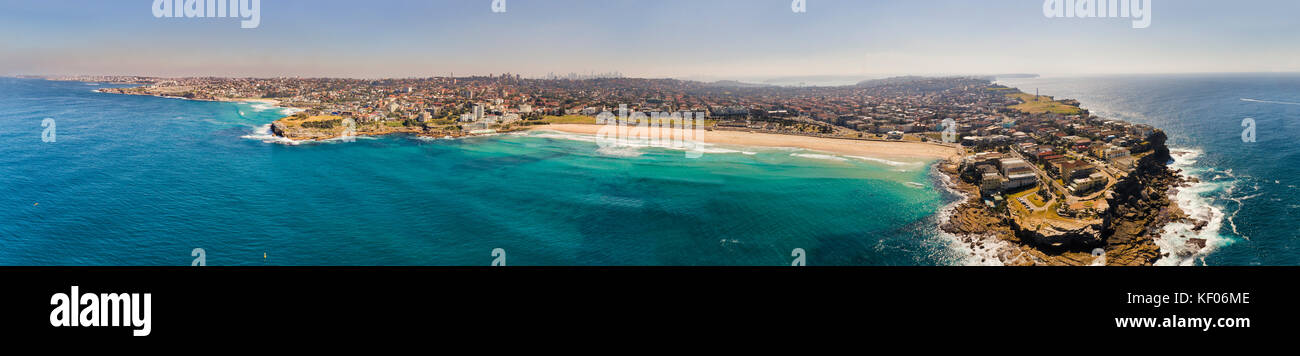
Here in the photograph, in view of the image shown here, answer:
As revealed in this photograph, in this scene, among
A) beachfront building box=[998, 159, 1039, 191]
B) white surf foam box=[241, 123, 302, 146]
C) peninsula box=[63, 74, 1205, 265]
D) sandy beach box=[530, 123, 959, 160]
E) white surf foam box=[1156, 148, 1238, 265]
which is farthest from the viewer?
white surf foam box=[241, 123, 302, 146]

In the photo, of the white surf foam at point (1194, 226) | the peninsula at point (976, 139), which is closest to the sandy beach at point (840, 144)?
the peninsula at point (976, 139)

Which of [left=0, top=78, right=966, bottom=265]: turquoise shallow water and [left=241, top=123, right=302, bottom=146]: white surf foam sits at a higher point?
[left=241, top=123, right=302, bottom=146]: white surf foam

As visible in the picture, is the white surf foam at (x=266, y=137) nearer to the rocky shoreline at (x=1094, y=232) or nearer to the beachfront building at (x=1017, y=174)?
the rocky shoreline at (x=1094, y=232)

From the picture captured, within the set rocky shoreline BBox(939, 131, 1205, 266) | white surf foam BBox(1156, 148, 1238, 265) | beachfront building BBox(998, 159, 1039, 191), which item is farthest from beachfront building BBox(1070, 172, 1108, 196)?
white surf foam BBox(1156, 148, 1238, 265)

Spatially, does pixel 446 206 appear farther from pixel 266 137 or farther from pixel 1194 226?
pixel 1194 226

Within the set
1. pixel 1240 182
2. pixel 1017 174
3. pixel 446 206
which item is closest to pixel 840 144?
pixel 1017 174

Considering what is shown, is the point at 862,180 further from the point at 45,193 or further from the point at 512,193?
the point at 45,193

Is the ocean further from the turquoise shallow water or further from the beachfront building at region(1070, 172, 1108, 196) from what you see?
the beachfront building at region(1070, 172, 1108, 196)
